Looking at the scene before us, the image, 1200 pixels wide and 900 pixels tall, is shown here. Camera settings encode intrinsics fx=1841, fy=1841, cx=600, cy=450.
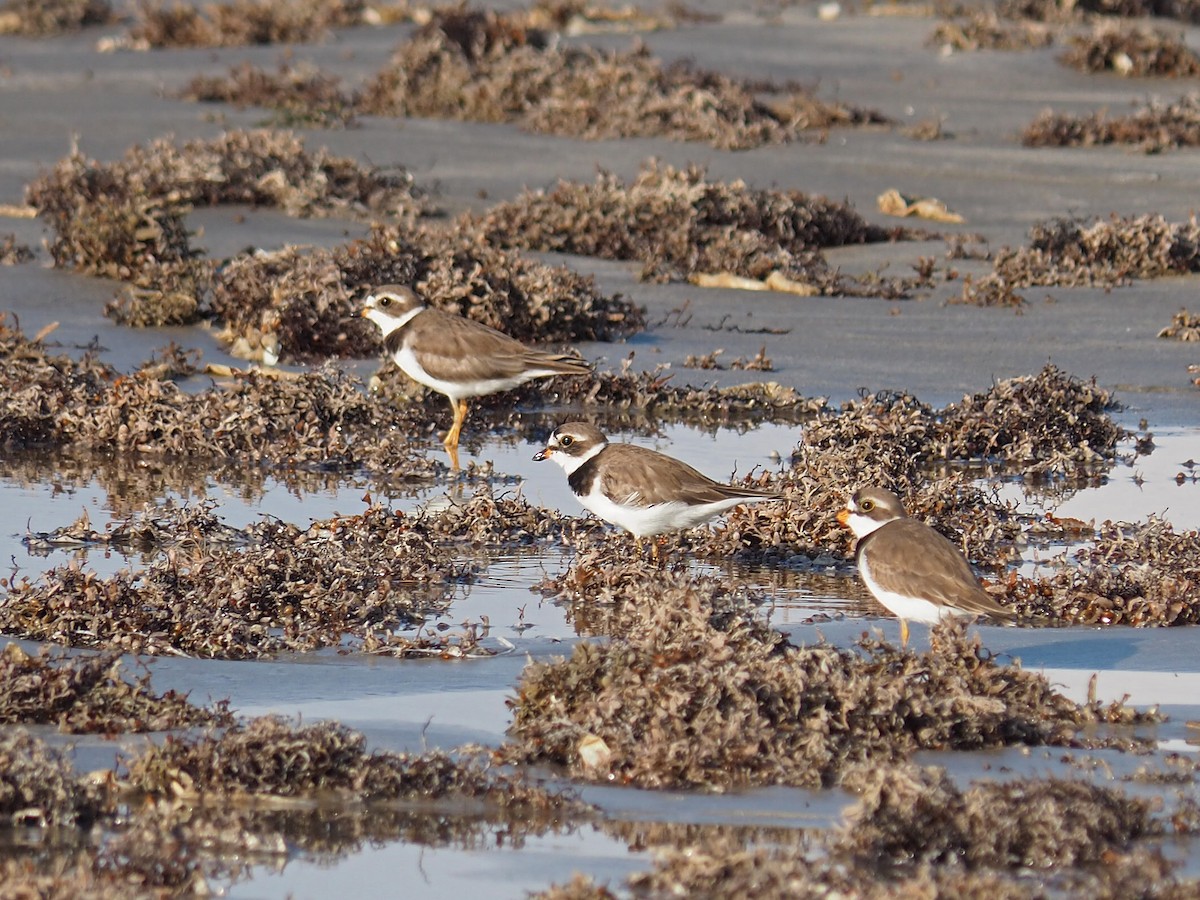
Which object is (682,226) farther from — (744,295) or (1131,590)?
(1131,590)

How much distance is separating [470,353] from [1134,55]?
1213 cm

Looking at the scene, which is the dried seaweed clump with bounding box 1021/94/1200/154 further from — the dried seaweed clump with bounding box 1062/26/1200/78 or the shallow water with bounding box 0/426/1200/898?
the shallow water with bounding box 0/426/1200/898

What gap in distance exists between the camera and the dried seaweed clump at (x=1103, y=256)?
13.6m

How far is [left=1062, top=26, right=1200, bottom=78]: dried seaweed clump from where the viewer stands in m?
19.7

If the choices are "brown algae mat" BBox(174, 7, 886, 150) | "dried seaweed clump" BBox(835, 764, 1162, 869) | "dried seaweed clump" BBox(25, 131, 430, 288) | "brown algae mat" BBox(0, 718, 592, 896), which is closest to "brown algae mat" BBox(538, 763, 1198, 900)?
"dried seaweed clump" BBox(835, 764, 1162, 869)

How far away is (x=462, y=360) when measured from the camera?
403 inches

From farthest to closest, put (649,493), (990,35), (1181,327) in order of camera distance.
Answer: (990,35)
(1181,327)
(649,493)

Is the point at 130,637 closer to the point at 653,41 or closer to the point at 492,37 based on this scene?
the point at 492,37

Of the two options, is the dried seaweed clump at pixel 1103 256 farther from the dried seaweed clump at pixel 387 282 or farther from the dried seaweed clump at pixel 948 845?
the dried seaweed clump at pixel 948 845

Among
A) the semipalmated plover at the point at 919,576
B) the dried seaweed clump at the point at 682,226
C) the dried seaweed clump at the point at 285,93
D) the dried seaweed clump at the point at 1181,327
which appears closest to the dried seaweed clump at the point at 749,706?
the semipalmated plover at the point at 919,576

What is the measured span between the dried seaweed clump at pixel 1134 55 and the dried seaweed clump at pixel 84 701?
16522 millimetres

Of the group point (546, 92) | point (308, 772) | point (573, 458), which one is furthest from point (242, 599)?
point (546, 92)

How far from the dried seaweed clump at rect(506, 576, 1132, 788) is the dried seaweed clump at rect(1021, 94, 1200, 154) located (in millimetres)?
12523

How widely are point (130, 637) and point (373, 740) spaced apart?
1.26m
